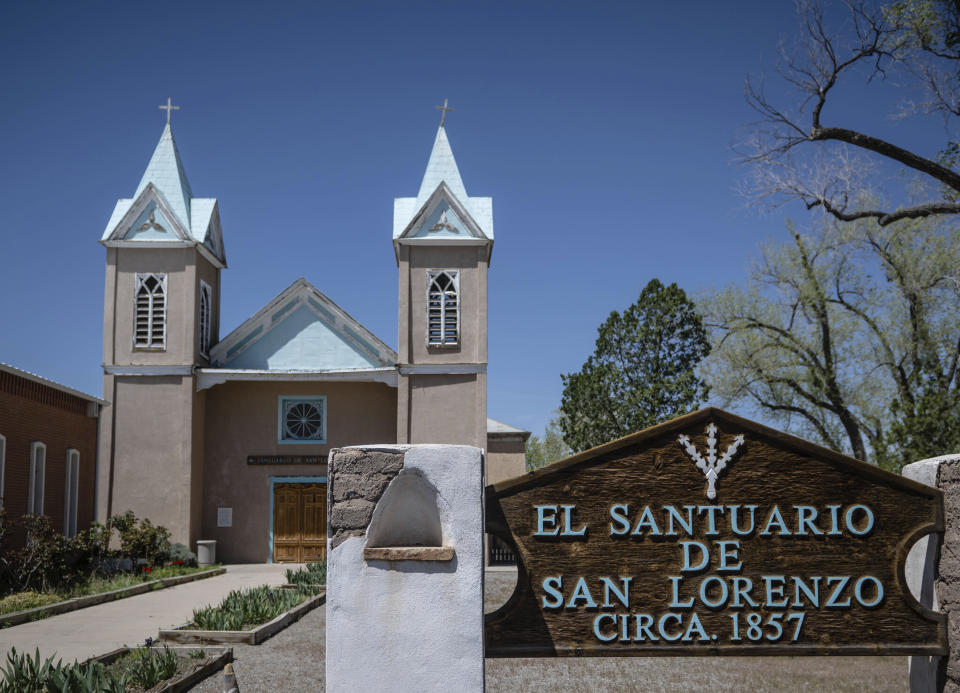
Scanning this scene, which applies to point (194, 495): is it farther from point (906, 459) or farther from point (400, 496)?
point (400, 496)

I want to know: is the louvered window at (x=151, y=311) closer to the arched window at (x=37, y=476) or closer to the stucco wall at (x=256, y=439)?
the stucco wall at (x=256, y=439)

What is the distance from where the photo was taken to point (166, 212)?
2628 cm

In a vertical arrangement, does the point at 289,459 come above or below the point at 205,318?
below

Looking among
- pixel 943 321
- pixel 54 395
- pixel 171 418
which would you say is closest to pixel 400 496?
pixel 54 395

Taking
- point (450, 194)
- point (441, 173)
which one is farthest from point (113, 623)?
point (441, 173)

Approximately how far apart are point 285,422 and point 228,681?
73.0 feet

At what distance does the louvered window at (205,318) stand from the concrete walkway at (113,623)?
8336 mm

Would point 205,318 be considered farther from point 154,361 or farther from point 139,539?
point 139,539

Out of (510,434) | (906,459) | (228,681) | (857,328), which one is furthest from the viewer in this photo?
(510,434)

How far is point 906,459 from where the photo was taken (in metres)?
17.1

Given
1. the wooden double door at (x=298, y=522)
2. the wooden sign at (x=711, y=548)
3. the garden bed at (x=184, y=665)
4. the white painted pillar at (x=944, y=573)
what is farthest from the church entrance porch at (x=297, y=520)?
the white painted pillar at (x=944, y=573)

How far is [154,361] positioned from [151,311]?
147cm

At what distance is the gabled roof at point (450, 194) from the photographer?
2656 centimetres

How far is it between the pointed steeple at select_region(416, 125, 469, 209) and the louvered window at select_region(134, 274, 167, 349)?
7.88 metres
